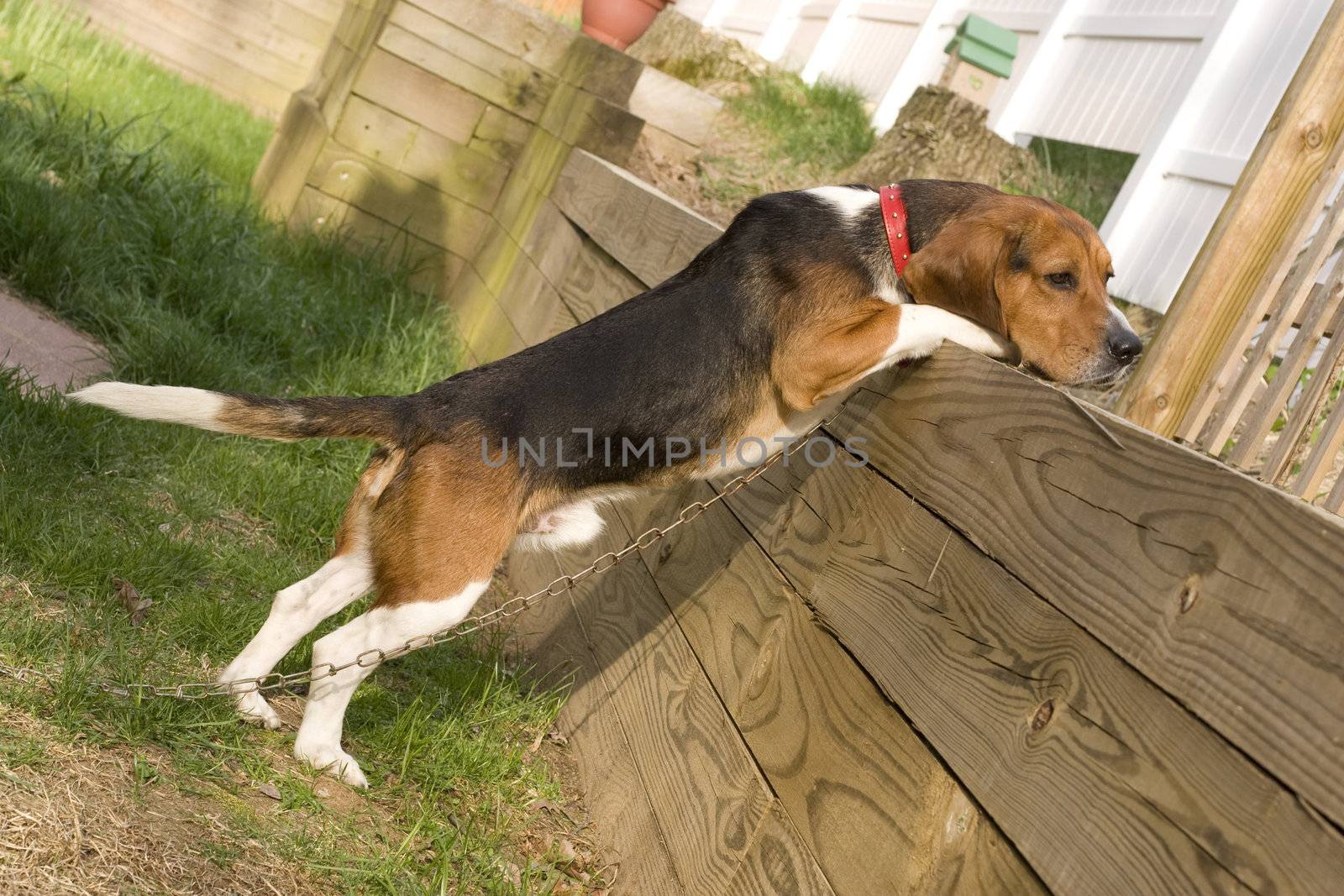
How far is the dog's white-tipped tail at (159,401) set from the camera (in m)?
2.78

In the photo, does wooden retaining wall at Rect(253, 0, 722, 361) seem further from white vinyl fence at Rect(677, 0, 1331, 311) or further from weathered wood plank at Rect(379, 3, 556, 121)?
white vinyl fence at Rect(677, 0, 1331, 311)

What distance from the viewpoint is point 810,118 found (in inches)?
409

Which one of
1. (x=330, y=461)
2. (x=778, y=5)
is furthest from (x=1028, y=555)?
(x=778, y=5)

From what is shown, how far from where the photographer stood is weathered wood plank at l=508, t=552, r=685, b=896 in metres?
3.31

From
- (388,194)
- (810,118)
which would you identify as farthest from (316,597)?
(810,118)

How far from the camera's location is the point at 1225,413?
3566mm

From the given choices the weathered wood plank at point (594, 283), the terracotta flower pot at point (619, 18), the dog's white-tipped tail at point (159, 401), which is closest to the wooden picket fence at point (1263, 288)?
the weathered wood plank at point (594, 283)

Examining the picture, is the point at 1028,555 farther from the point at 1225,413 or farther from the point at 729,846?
the point at 1225,413

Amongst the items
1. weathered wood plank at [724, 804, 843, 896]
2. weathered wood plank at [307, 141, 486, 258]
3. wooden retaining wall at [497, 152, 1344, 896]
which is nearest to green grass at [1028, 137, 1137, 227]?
weathered wood plank at [307, 141, 486, 258]

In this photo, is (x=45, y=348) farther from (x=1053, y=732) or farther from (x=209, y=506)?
(x=1053, y=732)

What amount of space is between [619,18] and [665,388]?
776 cm

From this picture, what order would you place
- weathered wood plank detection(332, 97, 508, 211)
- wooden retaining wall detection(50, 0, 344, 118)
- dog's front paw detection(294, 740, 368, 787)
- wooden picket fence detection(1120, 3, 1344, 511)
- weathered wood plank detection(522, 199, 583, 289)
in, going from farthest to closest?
wooden retaining wall detection(50, 0, 344, 118), weathered wood plank detection(332, 97, 508, 211), weathered wood plank detection(522, 199, 583, 289), wooden picket fence detection(1120, 3, 1344, 511), dog's front paw detection(294, 740, 368, 787)

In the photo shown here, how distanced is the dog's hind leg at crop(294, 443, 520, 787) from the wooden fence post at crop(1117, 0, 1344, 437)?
76.3 inches

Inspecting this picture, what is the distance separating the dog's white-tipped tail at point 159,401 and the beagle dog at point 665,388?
22 mm
